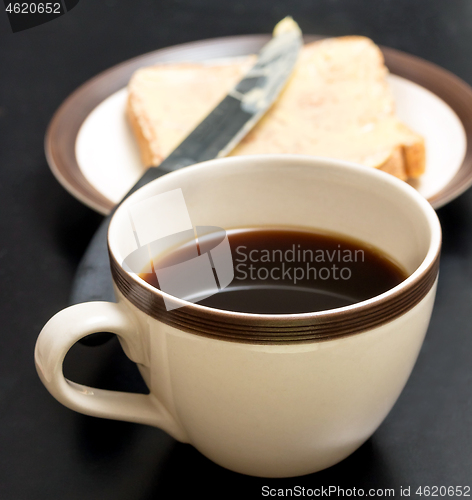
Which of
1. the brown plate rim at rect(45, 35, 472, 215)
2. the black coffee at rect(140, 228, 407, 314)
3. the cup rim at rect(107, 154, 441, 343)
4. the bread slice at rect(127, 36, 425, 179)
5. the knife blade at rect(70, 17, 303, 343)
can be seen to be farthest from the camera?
the bread slice at rect(127, 36, 425, 179)

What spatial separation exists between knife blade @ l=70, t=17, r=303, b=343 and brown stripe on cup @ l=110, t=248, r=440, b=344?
0.19 meters

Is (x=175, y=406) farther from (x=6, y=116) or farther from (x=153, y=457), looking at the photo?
(x=6, y=116)

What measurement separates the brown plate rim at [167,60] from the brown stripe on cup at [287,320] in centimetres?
35

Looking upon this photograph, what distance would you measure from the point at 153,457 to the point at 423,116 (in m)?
0.68

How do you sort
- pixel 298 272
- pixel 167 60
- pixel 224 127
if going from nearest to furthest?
pixel 298 272
pixel 224 127
pixel 167 60

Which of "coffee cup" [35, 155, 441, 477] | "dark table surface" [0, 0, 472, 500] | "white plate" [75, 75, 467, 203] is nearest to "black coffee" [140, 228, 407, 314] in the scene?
"coffee cup" [35, 155, 441, 477]

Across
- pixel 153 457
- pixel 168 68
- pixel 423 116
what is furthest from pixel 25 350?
pixel 423 116

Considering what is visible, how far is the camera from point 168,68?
1.02m

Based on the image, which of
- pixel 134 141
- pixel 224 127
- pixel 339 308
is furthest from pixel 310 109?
pixel 339 308

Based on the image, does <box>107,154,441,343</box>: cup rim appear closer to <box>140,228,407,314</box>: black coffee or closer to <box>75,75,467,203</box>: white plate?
<box>140,228,407,314</box>: black coffee

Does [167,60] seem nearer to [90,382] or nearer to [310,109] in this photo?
[310,109]

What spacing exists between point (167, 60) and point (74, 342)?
2.50 feet

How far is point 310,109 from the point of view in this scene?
0.94 m

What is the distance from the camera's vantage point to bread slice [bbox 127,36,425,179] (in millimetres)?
856
